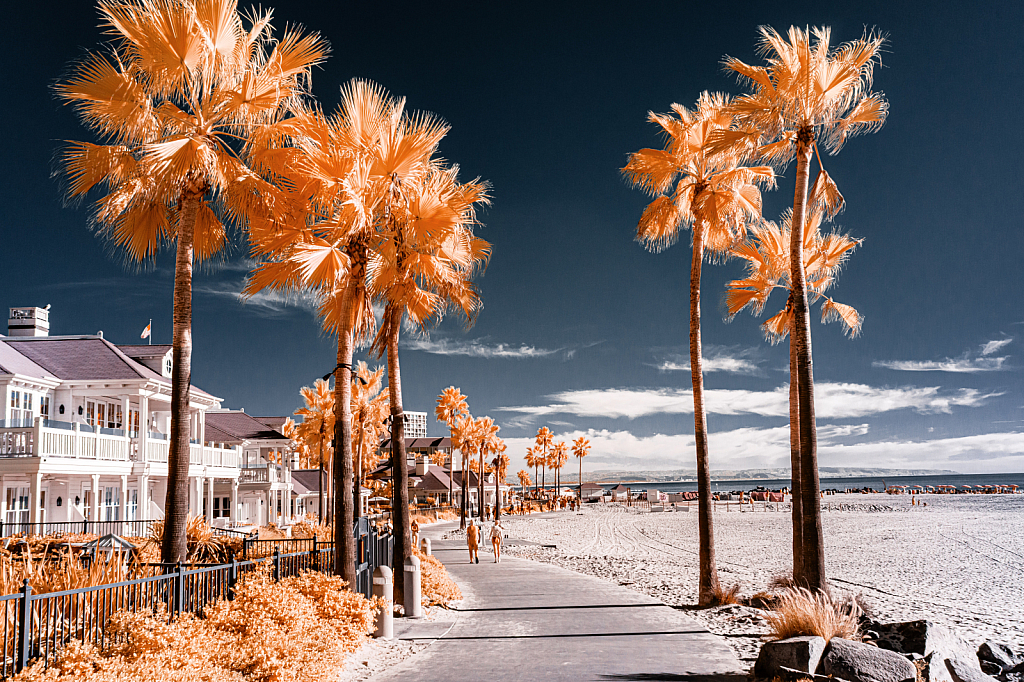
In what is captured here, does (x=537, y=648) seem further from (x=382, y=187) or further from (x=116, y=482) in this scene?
(x=116, y=482)

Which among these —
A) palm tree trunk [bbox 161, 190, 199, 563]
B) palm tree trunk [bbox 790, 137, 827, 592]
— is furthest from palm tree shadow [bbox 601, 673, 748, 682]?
palm tree trunk [bbox 161, 190, 199, 563]

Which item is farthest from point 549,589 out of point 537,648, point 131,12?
point 131,12

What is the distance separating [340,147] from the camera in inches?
521

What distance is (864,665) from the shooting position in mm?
8523

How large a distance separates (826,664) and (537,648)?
4209mm

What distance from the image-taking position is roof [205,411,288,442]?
44.2 m

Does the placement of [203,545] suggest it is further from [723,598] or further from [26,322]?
[26,322]

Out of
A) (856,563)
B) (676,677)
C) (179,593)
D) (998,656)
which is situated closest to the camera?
(179,593)

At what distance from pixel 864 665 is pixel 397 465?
10.8m

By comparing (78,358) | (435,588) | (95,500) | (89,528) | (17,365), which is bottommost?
(435,588)

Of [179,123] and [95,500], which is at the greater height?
[179,123]

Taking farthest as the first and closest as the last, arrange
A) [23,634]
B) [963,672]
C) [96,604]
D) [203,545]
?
1. [203,545]
2. [963,672]
3. [96,604]
4. [23,634]

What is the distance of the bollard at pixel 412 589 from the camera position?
14.0 metres

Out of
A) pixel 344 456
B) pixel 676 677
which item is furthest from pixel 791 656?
pixel 344 456
